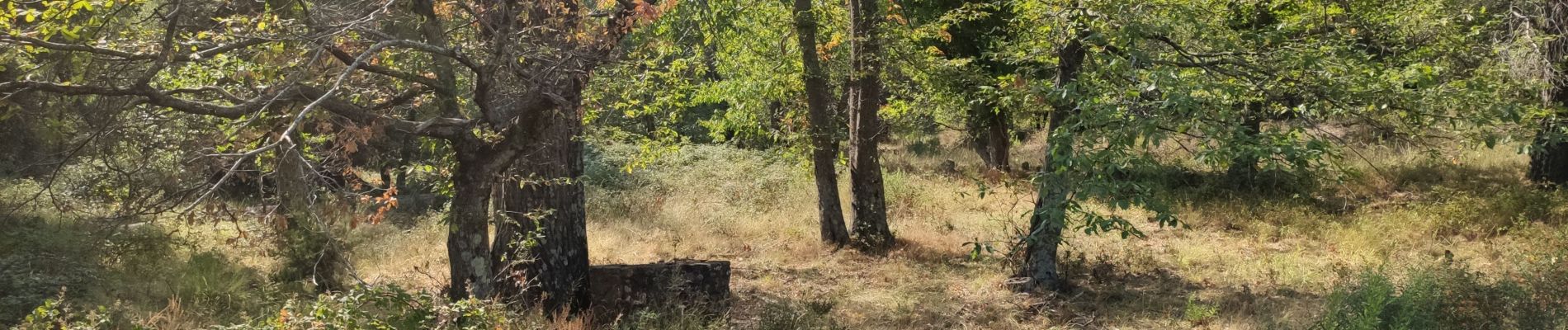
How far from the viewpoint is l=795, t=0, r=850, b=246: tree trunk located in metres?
12.0

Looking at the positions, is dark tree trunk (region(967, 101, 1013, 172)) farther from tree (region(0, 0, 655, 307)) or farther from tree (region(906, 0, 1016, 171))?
tree (region(0, 0, 655, 307))

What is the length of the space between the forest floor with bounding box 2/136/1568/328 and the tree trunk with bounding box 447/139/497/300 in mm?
1638

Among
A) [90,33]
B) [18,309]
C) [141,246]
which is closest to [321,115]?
[90,33]

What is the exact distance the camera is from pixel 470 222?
21.7 feet

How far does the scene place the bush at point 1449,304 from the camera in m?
7.04

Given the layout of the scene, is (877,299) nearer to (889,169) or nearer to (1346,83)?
(1346,83)

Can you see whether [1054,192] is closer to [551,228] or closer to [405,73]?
[551,228]

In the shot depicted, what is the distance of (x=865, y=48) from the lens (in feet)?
40.0

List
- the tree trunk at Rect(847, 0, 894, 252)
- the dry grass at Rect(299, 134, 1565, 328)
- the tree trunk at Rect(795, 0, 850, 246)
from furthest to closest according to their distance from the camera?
the tree trunk at Rect(847, 0, 894, 252) → the tree trunk at Rect(795, 0, 850, 246) → the dry grass at Rect(299, 134, 1565, 328)

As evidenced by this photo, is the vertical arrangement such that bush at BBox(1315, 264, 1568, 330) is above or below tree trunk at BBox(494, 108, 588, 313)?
below

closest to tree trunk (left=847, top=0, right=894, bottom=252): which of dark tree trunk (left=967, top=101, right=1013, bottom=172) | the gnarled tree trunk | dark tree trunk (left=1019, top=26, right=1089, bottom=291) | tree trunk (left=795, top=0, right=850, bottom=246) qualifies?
tree trunk (left=795, top=0, right=850, bottom=246)

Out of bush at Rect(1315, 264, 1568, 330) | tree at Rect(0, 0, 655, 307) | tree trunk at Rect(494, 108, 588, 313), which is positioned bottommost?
bush at Rect(1315, 264, 1568, 330)

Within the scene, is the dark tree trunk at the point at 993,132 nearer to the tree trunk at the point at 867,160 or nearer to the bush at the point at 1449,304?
the tree trunk at the point at 867,160

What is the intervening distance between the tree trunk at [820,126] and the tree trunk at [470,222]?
231 inches
